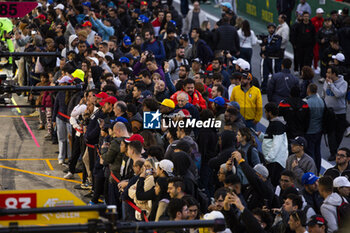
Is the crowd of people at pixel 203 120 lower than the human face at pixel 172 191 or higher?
lower

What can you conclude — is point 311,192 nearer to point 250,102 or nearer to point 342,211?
point 342,211

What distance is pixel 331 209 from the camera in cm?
→ 995

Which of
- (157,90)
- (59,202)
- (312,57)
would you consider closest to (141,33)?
(312,57)

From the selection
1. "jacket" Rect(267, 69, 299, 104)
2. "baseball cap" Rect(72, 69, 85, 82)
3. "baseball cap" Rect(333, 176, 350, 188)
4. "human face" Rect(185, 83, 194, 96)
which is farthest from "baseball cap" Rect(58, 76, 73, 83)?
"baseball cap" Rect(333, 176, 350, 188)

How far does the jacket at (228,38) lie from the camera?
21.4m

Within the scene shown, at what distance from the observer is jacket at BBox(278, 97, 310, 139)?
14305mm

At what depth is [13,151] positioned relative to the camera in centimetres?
1817

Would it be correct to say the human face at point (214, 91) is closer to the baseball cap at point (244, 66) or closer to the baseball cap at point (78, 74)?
the baseball cap at point (244, 66)

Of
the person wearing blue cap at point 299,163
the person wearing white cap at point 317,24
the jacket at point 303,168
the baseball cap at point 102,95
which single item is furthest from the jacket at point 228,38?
the jacket at point 303,168

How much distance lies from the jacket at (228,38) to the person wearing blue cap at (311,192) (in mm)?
10946

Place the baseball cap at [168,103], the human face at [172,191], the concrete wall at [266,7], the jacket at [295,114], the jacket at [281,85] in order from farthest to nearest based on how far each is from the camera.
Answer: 1. the concrete wall at [266,7]
2. the jacket at [281,85]
3. the jacket at [295,114]
4. the baseball cap at [168,103]
5. the human face at [172,191]

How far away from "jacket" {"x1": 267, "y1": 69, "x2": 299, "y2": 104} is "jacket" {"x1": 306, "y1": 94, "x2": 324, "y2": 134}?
85.1 inches

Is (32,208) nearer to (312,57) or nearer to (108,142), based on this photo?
(108,142)

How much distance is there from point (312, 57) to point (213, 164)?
11.7 metres
